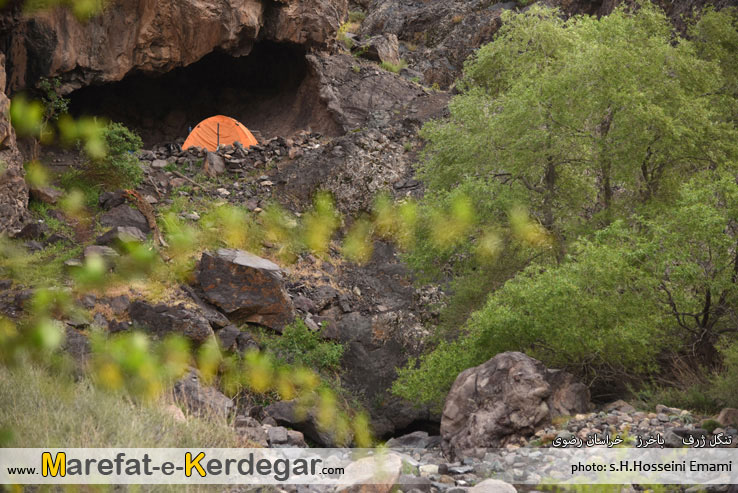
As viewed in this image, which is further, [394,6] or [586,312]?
[394,6]

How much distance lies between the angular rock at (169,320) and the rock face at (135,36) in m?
9.00

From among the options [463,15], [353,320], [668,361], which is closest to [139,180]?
[353,320]

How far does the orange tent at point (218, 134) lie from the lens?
21.0 metres

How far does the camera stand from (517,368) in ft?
29.2

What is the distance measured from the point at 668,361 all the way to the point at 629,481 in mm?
4202

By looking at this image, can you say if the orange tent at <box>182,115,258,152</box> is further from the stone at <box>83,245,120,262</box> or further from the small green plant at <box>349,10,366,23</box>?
the small green plant at <box>349,10,366,23</box>

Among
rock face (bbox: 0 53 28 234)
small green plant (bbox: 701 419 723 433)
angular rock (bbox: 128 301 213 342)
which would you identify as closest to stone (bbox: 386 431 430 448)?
angular rock (bbox: 128 301 213 342)

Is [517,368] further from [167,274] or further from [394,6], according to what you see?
[394,6]

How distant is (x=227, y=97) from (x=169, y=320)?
15.3 meters

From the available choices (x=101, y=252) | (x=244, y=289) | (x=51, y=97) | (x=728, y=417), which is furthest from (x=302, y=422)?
(x=51, y=97)

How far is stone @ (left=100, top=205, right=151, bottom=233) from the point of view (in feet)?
48.6

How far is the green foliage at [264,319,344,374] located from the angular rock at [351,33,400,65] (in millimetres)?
15579

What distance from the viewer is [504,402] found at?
8.69m

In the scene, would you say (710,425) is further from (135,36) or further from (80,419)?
(135,36)
